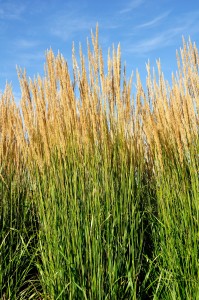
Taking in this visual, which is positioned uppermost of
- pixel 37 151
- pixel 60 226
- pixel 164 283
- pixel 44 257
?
pixel 37 151

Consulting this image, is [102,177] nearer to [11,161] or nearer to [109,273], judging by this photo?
[109,273]

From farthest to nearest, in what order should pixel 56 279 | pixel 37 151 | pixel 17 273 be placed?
1. pixel 17 273
2. pixel 37 151
3. pixel 56 279

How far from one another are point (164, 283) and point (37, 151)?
1397 mm

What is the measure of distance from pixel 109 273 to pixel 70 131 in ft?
3.46

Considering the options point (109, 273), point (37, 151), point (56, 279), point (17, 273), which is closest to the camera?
point (109, 273)

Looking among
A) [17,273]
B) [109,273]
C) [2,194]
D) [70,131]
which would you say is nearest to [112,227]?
[109,273]

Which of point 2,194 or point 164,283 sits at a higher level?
point 2,194

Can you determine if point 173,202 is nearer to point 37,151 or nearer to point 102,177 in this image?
point 102,177

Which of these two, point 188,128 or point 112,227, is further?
point 188,128

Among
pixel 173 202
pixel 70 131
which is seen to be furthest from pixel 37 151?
pixel 173 202

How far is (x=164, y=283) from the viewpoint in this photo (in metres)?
3.08

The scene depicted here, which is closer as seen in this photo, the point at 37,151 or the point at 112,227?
the point at 112,227

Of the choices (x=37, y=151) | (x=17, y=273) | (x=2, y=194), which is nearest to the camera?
(x=37, y=151)

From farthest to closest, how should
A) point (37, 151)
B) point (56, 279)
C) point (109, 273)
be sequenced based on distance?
point (37, 151)
point (56, 279)
point (109, 273)
